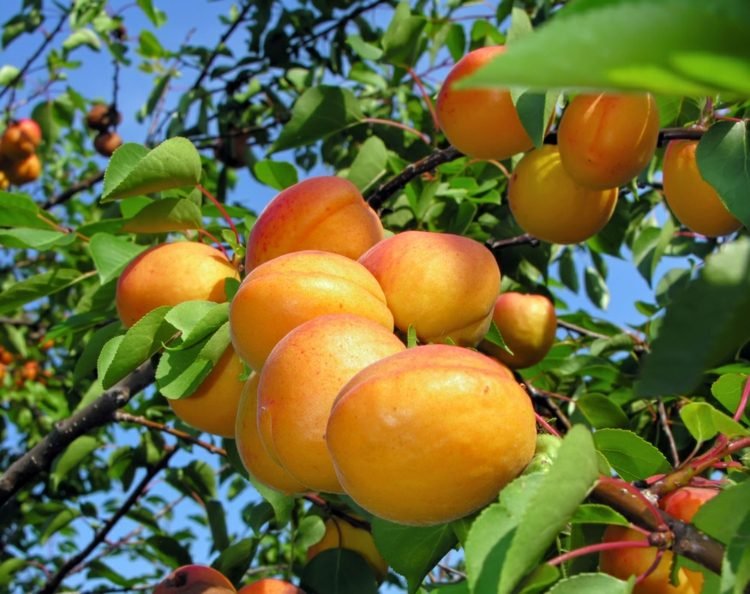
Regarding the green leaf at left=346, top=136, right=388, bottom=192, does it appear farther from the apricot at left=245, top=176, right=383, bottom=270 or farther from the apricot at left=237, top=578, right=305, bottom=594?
the apricot at left=237, top=578, right=305, bottom=594

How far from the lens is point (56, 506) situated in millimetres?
2436

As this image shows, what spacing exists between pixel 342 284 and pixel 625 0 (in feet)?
2.00

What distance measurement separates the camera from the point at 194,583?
139cm

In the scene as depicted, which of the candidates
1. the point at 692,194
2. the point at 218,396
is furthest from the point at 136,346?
the point at 692,194

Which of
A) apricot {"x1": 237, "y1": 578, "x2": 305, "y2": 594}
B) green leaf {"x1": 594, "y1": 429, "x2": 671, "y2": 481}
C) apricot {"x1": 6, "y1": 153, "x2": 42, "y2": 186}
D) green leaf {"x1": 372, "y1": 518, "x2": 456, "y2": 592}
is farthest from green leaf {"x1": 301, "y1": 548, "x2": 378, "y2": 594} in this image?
apricot {"x1": 6, "y1": 153, "x2": 42, "y2": 186}

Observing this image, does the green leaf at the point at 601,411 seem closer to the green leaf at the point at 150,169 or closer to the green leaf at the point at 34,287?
the green leaf at the point at 150,169

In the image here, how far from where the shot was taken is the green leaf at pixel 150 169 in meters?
1.19

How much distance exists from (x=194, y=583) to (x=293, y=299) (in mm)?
759

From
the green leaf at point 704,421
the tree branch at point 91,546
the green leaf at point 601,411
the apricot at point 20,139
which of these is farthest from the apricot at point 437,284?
the apricot at point 20,139

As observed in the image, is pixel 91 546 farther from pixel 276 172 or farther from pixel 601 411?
pixel 601 411

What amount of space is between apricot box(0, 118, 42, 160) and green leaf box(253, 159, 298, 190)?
10.4 feet

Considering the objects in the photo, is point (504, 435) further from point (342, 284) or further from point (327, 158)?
point (327, 158)

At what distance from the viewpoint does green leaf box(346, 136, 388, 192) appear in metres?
1.86

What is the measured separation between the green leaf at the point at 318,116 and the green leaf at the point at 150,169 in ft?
1.70
